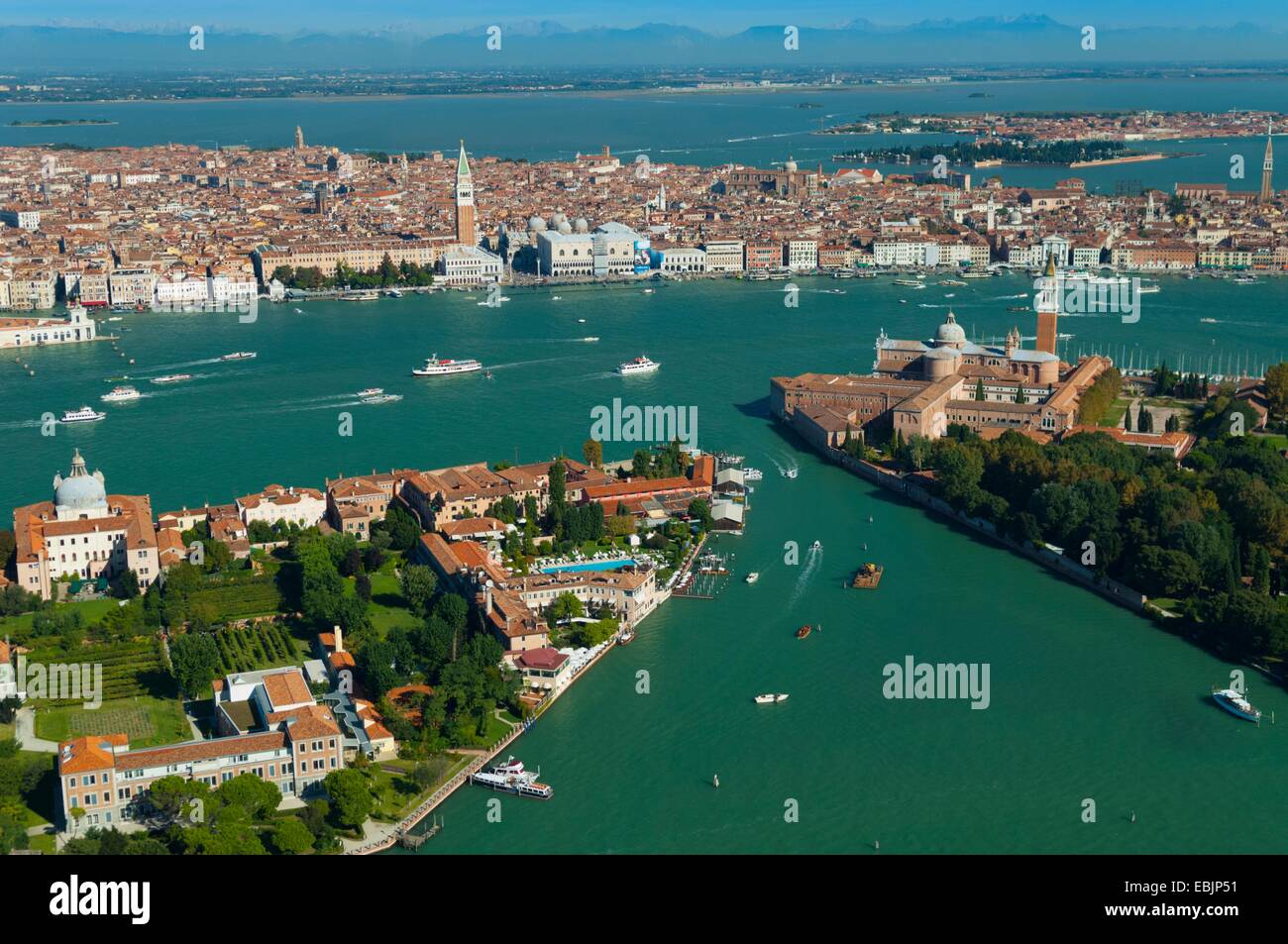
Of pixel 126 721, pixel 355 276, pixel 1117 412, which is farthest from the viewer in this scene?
pixel 355 276

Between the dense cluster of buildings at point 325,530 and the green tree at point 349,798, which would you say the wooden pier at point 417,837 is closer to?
the green tree at point 349,798

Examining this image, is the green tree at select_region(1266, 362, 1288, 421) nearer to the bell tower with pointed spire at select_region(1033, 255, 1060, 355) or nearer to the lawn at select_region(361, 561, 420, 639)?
the bell tower with pointed spire at select_region(1033, 255, 1060, 355)

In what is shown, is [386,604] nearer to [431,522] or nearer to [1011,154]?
[431,522]

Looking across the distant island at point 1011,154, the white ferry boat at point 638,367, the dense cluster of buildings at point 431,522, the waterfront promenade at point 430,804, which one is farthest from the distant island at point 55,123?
the waterfront promenade at point 430,804

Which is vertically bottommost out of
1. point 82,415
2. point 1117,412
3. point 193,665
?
point 193,665

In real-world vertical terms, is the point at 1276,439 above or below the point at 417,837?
above

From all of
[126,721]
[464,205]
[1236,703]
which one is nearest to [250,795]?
[126,721]

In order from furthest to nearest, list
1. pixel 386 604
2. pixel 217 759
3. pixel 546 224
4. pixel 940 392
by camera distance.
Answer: pixel 546 224 → pixel 940 392 → pixel 386 604 → pixel 217 759

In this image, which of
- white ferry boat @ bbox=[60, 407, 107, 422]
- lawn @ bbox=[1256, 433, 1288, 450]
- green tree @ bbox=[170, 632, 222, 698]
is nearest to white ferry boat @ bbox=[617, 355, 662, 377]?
white ferry boat @ bbox=[60, 407, 107, 422]
